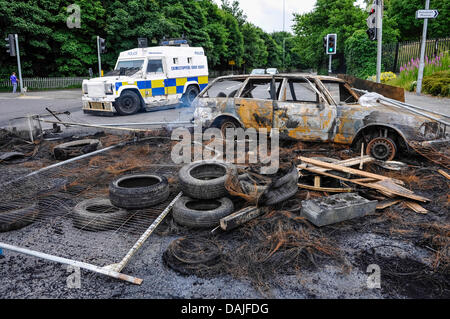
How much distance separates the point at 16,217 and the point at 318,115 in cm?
534

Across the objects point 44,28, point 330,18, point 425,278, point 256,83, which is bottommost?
point 425,278

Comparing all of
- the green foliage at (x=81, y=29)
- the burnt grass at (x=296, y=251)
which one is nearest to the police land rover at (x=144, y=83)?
the burnt grass at (x=296, y=251)

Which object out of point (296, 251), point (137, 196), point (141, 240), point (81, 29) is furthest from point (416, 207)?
point (81, 29)

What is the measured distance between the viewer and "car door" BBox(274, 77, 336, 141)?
6.57 meters

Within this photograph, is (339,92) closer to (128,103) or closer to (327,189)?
(327,189)

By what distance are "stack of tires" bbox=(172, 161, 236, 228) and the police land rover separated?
884cm

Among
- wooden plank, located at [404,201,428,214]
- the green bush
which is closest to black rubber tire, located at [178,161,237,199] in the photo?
wooden plank, located at [404,201,428,214]

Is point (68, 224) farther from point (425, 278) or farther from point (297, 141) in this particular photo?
point (297, 141)

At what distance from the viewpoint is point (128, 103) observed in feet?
43.2

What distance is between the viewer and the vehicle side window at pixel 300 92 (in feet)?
22.2

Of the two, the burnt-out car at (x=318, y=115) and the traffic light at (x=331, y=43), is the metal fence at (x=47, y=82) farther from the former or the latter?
the burnt-out car at (x=318, y=115)

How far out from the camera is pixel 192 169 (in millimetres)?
4992

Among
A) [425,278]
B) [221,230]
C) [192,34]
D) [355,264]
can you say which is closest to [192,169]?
[221,230]

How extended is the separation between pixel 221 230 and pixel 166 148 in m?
4.04
